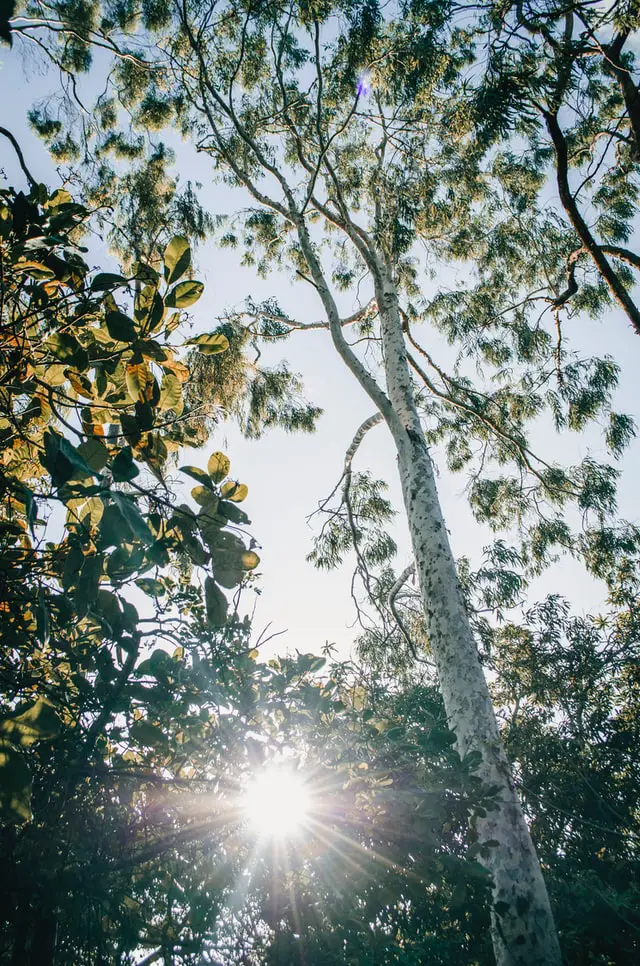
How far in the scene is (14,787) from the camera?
23.6 inches

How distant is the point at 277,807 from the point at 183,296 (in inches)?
54.0

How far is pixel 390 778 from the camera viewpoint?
58.6 inches

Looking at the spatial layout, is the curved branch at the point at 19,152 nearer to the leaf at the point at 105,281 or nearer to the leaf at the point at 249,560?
the leaf at the point at 105,281

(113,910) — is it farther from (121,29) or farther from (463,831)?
(121,29)

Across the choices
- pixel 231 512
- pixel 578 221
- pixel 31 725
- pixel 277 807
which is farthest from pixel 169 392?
pixel 578 221

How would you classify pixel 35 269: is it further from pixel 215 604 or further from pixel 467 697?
pixel 467 697

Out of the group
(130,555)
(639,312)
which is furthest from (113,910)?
(639,312)

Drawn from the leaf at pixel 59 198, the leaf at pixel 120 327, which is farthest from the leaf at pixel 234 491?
the leaf at pixel 59 198

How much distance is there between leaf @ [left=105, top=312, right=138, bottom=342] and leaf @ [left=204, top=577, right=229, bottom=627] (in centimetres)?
45

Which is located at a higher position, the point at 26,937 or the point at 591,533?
the point at 591,533

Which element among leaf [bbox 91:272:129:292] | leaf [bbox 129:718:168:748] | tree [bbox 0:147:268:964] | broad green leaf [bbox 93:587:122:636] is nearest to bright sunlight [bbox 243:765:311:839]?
tree [bbox 0:147:268:964]

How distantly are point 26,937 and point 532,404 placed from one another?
7.87 m

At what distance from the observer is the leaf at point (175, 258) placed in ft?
2.70

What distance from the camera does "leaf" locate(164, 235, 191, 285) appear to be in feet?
2.70
